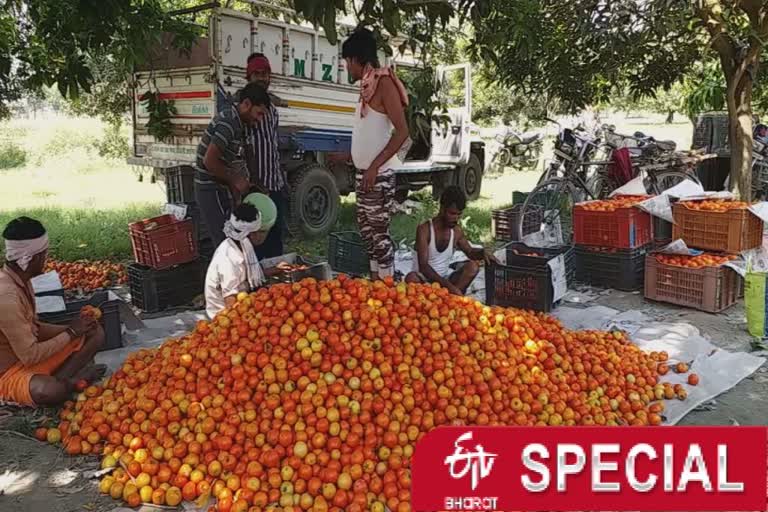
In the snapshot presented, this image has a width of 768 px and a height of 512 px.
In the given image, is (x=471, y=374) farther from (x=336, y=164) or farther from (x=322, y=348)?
(x=336, y=164)

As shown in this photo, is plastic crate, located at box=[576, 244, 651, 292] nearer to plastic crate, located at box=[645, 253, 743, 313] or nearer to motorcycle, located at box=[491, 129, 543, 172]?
plastic crate, located at box=[645, 253, 743, 313]

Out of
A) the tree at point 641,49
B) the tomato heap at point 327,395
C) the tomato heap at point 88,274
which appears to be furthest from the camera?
the tree at point 641,49

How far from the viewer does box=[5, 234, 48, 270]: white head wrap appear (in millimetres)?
3680

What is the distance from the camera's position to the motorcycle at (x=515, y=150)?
19.2 metres

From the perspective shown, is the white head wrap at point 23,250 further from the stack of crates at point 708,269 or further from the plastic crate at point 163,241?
the stack of crates at point 708,269

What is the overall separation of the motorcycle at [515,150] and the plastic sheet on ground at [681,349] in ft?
45.4

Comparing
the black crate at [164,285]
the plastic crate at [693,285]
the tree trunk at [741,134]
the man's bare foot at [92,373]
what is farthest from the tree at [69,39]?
the tree trunk at [741,134]

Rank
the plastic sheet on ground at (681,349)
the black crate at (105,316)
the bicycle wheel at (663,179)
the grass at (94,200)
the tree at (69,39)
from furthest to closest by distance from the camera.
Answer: the bicycle wheel at (663,179) → the grass at (94,200) → the black crate at (105,316) → the plastic sheet on ground at (681,349) → the tree at (69,39)

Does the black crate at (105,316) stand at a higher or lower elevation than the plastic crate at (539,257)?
lower

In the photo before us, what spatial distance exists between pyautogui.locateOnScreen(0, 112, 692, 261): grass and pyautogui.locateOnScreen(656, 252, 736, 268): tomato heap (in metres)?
3.02

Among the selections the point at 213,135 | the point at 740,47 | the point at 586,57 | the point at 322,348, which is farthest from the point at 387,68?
the point at 740,47

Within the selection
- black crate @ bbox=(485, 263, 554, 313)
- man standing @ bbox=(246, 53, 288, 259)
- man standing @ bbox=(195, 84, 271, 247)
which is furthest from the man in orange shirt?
black crate @ bbox=(485, 263, 554, 313)

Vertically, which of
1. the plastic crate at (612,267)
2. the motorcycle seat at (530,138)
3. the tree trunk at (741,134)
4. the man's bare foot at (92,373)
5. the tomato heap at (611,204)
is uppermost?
the motorcycle seat at (530,138)

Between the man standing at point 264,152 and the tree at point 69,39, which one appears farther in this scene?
the man standing at point 264,152
